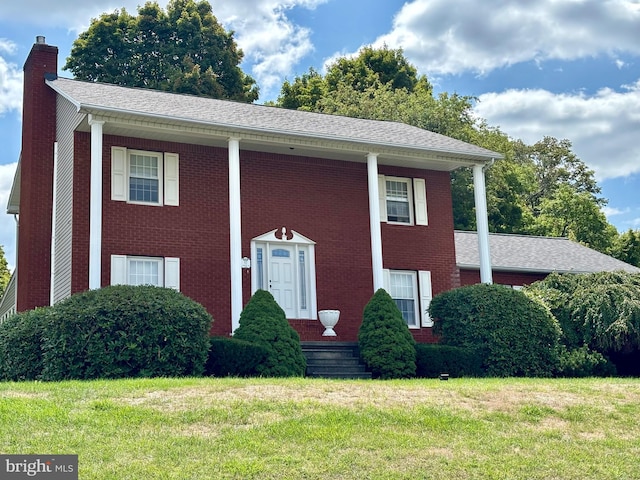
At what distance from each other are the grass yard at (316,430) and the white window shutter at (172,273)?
6.32 m

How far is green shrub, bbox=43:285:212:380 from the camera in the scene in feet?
48.5

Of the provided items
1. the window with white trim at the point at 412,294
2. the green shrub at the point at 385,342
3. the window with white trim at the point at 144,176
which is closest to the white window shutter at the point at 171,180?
the window with white trim at the point at 144,176

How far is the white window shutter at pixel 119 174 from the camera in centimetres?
1977

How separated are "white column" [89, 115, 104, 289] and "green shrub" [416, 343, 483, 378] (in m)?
6.76

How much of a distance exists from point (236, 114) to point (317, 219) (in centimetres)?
325

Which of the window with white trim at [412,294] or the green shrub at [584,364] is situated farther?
the window with white trim at [412,294]

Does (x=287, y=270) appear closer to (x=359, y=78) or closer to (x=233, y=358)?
(x=233, y=358)

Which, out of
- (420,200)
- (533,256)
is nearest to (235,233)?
(420,200)

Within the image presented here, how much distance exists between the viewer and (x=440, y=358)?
60.0ft

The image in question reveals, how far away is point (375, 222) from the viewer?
20641 mm

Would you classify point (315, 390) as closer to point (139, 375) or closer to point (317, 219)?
point (139, 375)

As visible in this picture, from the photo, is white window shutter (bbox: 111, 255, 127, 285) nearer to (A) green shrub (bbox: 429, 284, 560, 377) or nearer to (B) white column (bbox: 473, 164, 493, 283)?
(A) green shrub (bbox: 429, 284, 560, 377)

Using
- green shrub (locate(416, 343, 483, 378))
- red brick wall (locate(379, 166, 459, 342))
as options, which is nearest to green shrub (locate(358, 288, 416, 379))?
green shrub (locate(416, 343, 483, 378))

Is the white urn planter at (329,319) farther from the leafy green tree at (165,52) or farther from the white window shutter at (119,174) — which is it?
the leafy green tree at (165,52)
